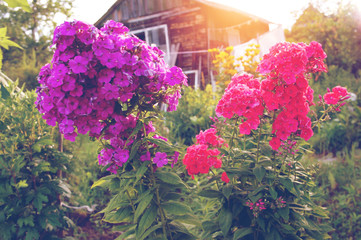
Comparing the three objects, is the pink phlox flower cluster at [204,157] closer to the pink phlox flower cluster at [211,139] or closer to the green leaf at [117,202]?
the pink phlox flower cluster at [211,139]

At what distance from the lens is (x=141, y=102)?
203 cm

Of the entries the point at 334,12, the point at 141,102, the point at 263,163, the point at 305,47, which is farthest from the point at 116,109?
the point at 334,12

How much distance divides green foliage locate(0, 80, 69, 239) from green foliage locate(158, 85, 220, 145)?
7.27 ft


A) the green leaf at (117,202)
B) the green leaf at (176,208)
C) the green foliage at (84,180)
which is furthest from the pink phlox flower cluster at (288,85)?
the green foliage at (84,180)

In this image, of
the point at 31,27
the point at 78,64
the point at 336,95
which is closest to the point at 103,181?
the point at 78,64

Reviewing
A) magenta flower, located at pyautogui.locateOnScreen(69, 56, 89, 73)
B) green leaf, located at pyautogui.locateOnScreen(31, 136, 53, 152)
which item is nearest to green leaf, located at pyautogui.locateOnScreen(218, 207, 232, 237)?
magenta flower, located at pyautogui.locateOnScreen(69, 56, 89, 73)

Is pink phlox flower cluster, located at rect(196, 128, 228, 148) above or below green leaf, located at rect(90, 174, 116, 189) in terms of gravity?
above

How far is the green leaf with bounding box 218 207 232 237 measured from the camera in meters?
2.18

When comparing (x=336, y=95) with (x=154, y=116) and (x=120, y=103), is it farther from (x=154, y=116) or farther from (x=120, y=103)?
(x=120, y=103)

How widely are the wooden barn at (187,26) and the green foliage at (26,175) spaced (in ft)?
26.9

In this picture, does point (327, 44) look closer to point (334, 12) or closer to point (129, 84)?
point (334, 12)

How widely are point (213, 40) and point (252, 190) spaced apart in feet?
32.7

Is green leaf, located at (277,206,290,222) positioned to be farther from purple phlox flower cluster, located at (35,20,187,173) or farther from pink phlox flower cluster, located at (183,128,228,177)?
purple phlox flower cluster, located at (35,20,187,173)

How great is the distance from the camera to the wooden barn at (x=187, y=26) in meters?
11.4
